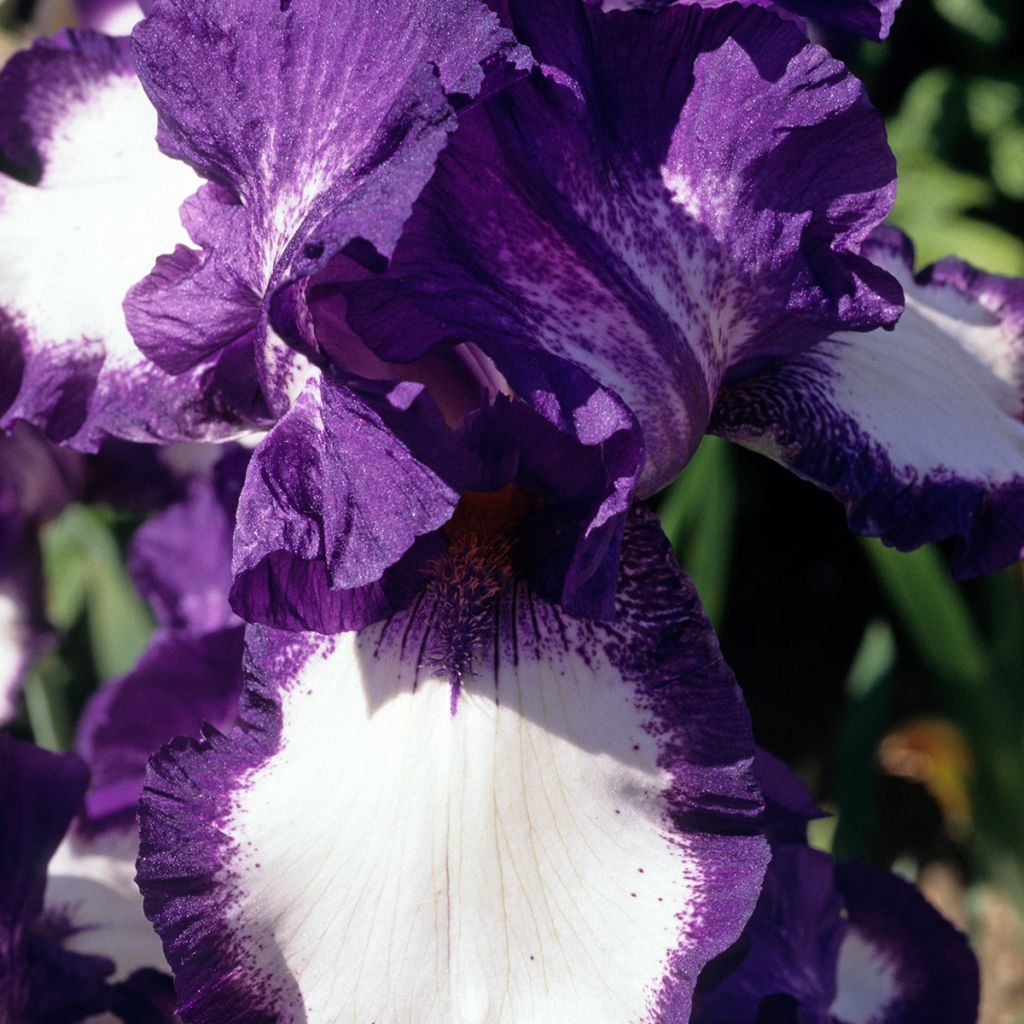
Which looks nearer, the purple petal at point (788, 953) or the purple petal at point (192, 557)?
the purple petal at point (788, 953)

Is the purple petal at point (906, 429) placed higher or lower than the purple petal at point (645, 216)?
lower

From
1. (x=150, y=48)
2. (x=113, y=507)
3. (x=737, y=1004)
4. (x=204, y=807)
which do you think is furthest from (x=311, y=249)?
(x=113, y=507)

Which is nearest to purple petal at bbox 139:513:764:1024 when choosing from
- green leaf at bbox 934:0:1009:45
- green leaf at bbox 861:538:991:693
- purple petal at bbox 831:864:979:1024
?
purple petal at bbox 831:864:979:1024

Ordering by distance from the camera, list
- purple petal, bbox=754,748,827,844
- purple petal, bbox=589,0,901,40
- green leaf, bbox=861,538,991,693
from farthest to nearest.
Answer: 1. green leaf, bbox=861,538,991,693
2. purple petal, bbox=754,748,827,844
3. purple petal, bbox=589,0,901,40

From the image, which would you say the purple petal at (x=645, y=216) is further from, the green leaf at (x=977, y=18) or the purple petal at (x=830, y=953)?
the green leaf at (x=977, y=18)

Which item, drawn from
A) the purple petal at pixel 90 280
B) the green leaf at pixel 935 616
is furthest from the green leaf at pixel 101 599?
the green leaf at pixel 935 616

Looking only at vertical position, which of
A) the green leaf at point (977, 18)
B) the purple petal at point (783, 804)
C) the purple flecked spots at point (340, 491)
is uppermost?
the purple flecked spots at point (340, 491)

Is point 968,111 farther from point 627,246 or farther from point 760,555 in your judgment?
point 627,246

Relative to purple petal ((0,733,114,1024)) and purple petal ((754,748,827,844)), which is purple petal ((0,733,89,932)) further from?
purple petal ((754,748,827,844))
